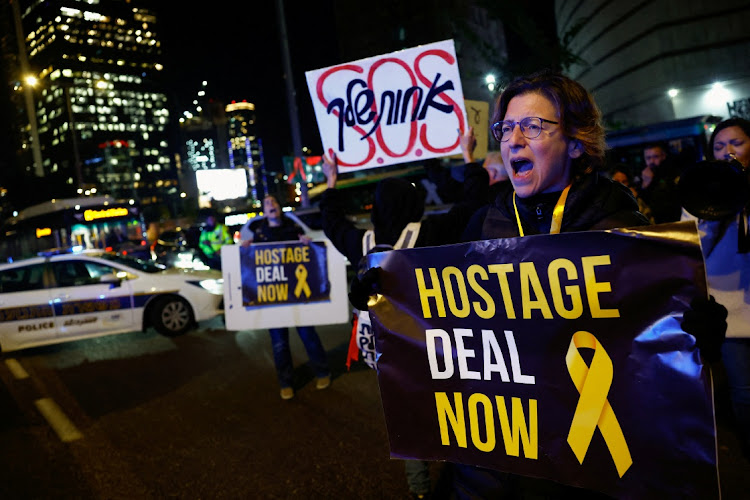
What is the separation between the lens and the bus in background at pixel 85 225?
19.0m

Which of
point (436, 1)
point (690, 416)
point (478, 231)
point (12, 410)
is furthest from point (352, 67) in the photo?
point (436, 1)

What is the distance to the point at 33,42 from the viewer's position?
492 ft

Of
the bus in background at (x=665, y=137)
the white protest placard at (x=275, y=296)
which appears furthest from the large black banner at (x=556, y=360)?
the bus in background at (x=665, y=137)

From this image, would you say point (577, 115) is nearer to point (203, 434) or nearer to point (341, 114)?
point (341, 114)

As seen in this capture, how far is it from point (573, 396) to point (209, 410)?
4.34 m

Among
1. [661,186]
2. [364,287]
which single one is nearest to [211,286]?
[661,186]

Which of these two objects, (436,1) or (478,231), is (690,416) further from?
(436,1)

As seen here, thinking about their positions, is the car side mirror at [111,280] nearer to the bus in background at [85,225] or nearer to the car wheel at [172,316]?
the car wheel at [172,316]

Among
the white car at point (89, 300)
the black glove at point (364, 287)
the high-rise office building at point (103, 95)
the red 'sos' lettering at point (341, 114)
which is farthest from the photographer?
the high-rise office building at point (103, 95)

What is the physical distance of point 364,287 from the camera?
6.62ft

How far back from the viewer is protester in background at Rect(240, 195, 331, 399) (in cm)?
534

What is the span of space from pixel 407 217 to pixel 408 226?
0.19 ft

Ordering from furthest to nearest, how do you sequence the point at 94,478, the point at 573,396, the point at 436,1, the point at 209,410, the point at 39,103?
1. the point at 39,103
2. the point at 436,1
3. the point at 209,410
4. the point at 94,478
5. the point at 573,396

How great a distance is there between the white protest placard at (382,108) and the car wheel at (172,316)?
5688mm
